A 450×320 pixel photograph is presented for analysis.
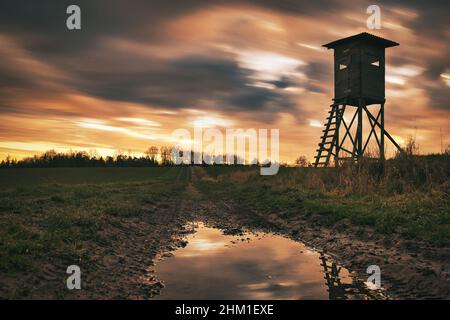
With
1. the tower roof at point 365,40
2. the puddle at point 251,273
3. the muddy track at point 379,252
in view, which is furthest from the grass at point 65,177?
the tower roof at point 365,40

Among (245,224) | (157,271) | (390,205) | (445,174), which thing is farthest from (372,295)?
(445,174)

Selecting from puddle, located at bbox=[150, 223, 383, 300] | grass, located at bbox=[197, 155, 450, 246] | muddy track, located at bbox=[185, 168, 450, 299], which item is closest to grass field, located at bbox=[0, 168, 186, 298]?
puddle, located at bbox=[150, 223, 383, 300]

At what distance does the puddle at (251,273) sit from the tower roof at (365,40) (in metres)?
20.2

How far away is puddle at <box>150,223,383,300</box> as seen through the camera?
217 inches

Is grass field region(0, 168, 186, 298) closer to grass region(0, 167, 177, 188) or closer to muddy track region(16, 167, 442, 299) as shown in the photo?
muddy track region(16, 167, 442, 299)

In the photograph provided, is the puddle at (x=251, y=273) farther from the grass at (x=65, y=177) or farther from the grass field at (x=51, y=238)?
the grass at (x=65, y=177)

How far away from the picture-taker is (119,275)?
6.50m

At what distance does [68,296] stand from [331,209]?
8.91m

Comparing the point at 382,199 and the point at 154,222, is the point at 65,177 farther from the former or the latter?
the point at 382,199

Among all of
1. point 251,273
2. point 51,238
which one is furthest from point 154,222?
point 251,273

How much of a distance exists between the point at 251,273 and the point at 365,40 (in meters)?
23.1

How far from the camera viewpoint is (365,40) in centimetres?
2491

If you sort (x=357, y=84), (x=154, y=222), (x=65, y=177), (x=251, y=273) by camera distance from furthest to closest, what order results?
(x=65, y=177) → (x=357, y=84) → (x=154, y=222) → (x=251, y=273)

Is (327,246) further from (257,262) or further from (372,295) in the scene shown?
(372,295)
